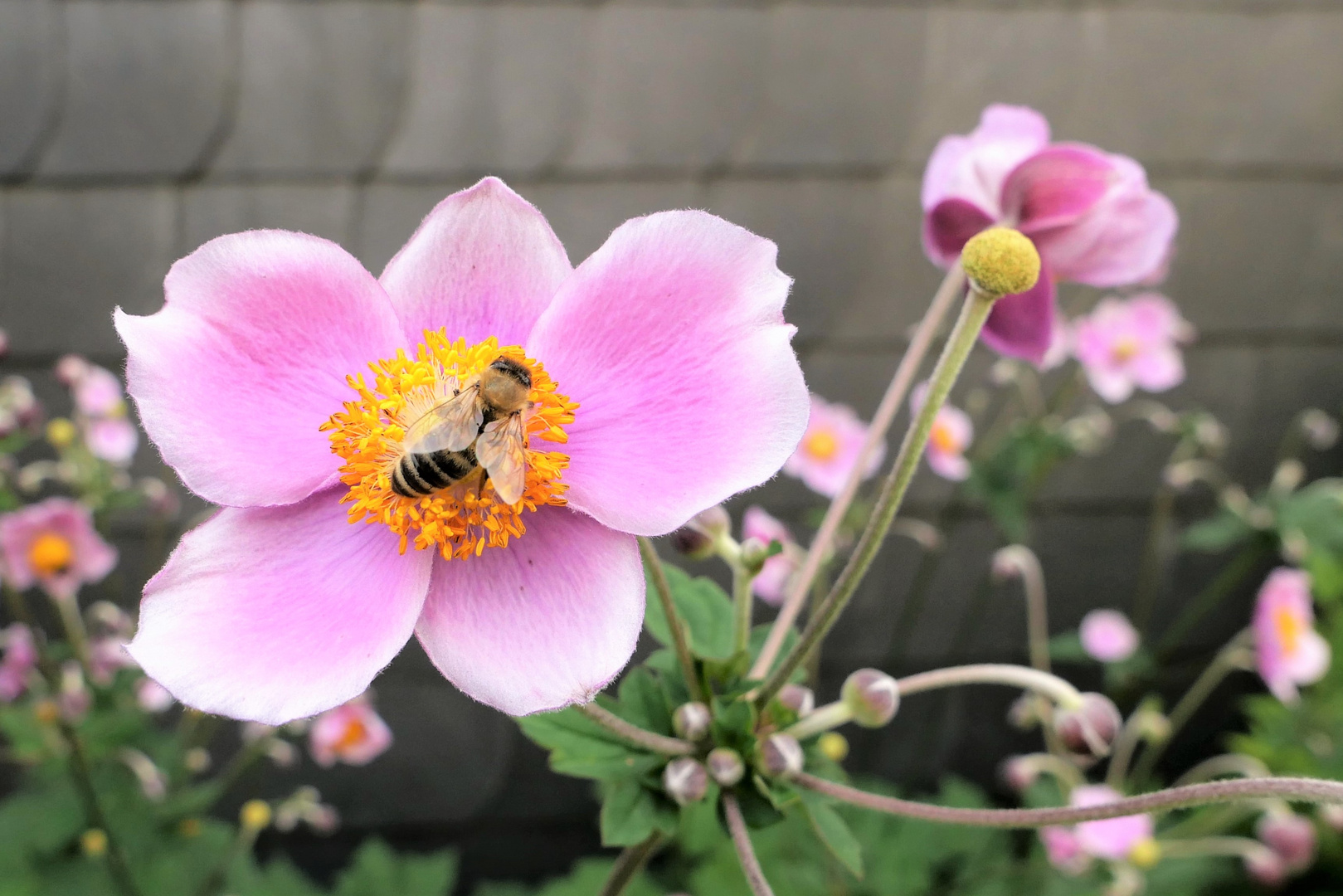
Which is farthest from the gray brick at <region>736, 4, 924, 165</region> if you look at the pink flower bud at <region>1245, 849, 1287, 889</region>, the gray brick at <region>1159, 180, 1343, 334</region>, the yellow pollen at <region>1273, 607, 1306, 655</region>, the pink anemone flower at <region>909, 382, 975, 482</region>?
the pink flower bud at <region>1245, 849, 1287, 889</region>

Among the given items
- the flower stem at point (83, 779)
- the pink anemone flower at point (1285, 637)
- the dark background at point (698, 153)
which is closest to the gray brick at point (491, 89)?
the dark background at point (698, 153)

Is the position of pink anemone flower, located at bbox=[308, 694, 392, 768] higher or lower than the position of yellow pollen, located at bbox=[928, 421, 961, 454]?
lower

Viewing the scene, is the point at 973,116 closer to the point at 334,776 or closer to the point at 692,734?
the point at 692,734

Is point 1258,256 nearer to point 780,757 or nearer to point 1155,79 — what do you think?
point 1155,79

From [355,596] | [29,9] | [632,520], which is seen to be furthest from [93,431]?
[632,520]

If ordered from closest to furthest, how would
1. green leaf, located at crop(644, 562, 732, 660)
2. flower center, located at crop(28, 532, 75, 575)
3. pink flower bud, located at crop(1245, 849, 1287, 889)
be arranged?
green leaf, located at crop(644, 562, 732, 660), flower center, located at crop(28, 532, 75, 575), pink flower bud, located at crop(1245, 849, 1287, 889)

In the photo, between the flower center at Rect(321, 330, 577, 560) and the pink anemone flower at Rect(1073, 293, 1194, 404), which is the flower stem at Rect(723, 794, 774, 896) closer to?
Result: the flower center at Rect(321, 330, 577, 560)

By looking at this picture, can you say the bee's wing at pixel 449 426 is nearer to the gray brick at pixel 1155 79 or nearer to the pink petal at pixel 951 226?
the pink petal at pixel 951 226
